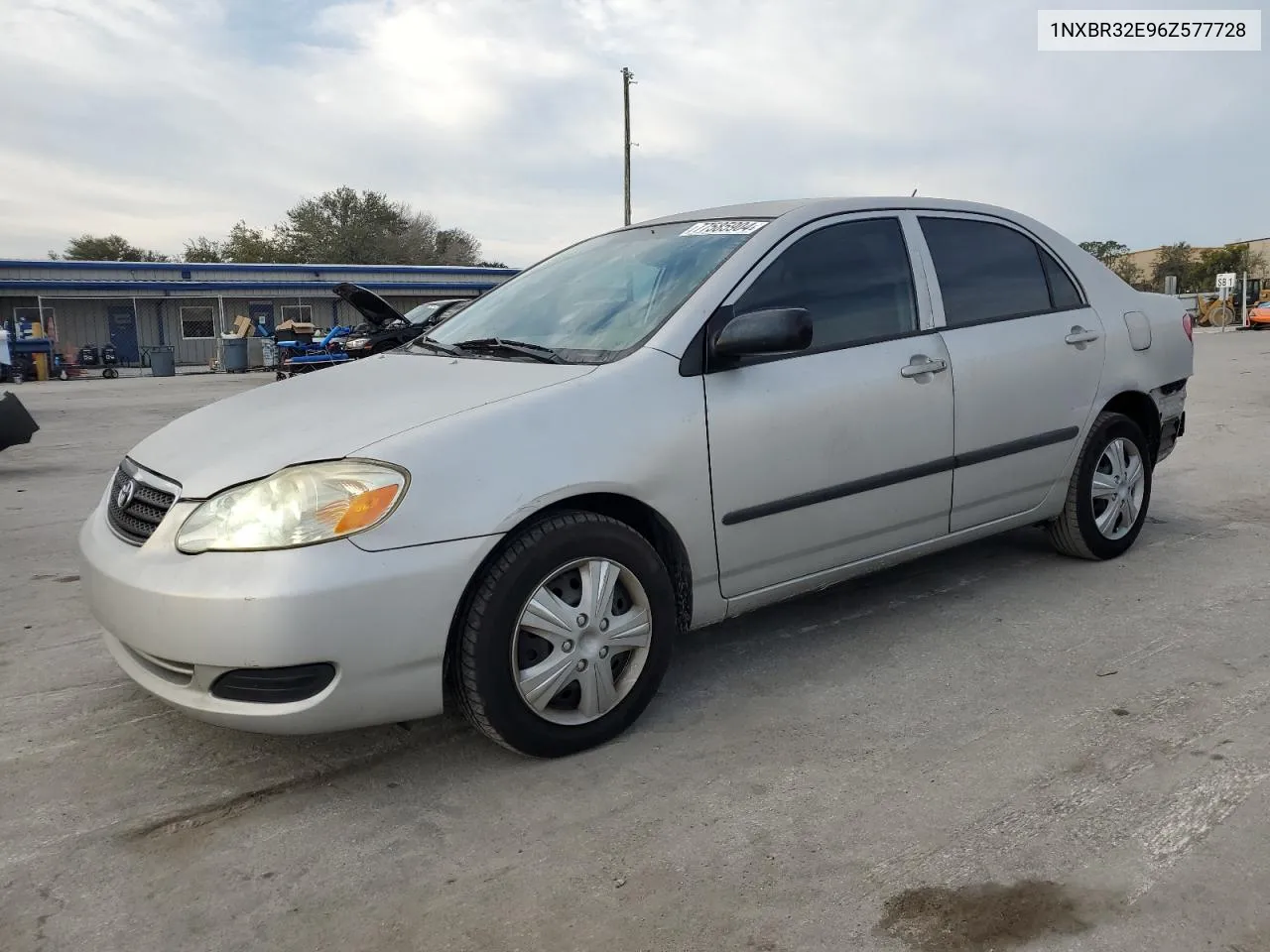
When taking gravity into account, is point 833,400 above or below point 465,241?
below

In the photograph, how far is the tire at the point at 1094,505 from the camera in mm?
4254

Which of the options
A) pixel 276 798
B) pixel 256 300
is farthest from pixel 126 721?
pixel 256 300

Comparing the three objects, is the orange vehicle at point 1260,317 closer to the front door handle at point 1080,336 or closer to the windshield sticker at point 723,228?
the front door handle at point 1080,336

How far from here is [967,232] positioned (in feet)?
13.0

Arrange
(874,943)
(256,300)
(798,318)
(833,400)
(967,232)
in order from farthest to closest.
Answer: (256,300) → (967,232) → (833,400) → (798,318) → (874,943)

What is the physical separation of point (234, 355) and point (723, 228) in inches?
1136

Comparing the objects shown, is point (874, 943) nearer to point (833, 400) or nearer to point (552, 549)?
point (552, 549)

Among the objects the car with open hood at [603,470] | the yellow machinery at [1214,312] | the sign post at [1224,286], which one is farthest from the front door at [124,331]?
the sign post at [1224,286]

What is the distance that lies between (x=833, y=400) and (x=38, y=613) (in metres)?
3.38

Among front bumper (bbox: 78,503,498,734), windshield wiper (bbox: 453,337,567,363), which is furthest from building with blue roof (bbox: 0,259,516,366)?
front bumper (bbox: 78,503,498,734)

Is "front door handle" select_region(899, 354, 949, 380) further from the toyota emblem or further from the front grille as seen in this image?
the toyota emblem

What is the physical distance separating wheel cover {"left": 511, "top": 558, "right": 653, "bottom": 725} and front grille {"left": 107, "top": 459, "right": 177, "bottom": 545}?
101 cm

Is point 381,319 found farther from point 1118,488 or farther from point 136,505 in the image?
point 1118,488

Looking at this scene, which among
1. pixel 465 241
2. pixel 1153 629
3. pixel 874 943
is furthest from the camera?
pixel 465 241
